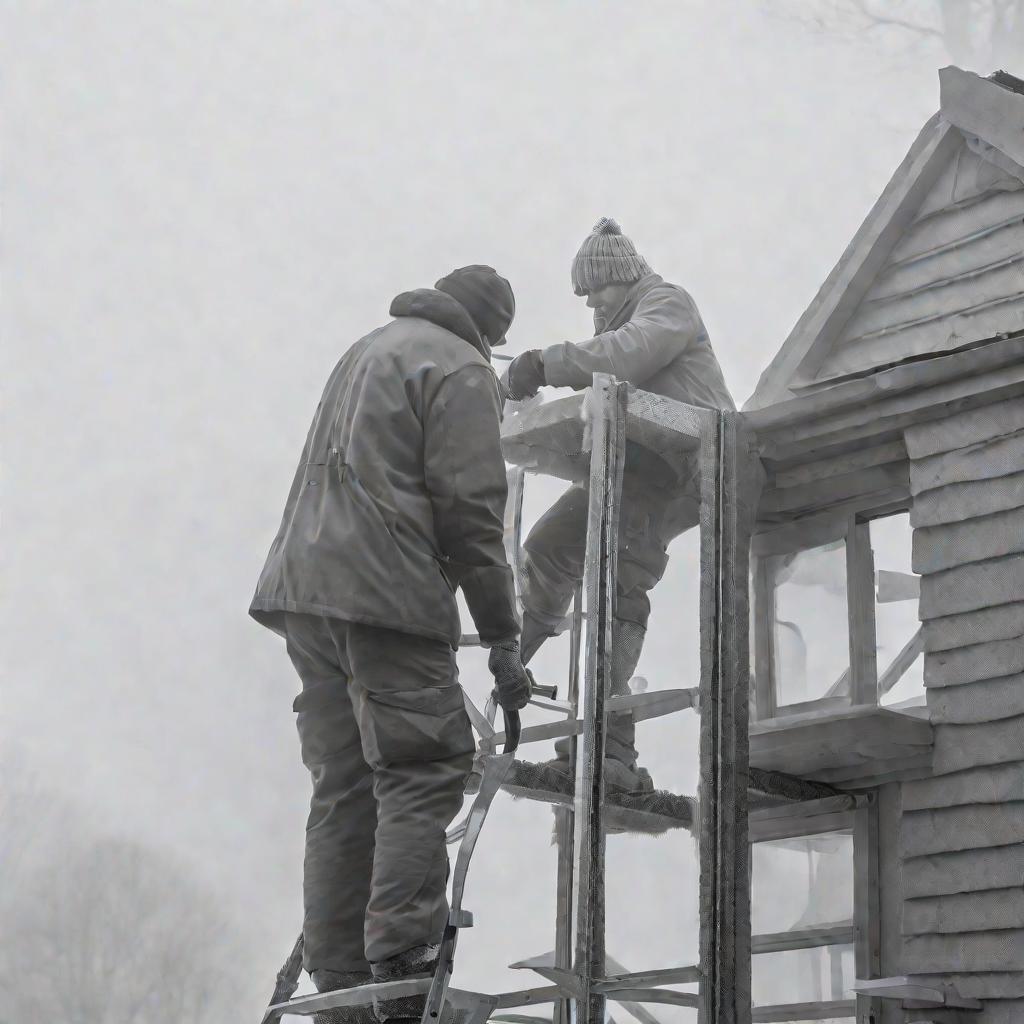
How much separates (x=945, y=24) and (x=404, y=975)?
54.9 feet

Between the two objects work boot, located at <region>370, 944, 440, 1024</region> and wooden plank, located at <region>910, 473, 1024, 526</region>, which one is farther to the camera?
wooden plank, located at <region>910, 473, 1024, 526</region>

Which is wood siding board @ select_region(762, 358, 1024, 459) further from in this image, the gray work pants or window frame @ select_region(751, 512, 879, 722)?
the gray work pants

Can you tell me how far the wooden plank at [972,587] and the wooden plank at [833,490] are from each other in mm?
517

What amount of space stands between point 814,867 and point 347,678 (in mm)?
2527

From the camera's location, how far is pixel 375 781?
332 cm

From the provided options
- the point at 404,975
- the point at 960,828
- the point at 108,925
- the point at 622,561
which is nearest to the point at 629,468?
the point at 622,561

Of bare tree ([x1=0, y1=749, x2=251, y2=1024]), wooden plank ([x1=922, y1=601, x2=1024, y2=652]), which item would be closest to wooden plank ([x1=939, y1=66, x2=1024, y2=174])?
wooden plank ([x1=922, y1=601, x2=1024, y2=652])

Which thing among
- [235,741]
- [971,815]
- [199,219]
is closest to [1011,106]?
[971,815]

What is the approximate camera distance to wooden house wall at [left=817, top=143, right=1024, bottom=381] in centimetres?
536

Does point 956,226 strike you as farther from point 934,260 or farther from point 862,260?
point 862,260

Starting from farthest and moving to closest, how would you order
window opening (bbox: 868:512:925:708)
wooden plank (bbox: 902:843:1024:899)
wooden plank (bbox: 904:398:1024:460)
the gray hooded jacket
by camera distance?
1. window opening (bbox: 868:512:925:708)
2. wooden plank (bbox: 904:398:1024:460)
3. wooden plank (bbox: 902:843:1024:899)
4. the gray hooded jacket

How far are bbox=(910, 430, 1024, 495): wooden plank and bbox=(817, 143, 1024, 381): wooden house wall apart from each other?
433 mm

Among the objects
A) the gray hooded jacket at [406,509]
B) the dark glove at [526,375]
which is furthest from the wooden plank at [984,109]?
the gray hooded jacket at [406,509]

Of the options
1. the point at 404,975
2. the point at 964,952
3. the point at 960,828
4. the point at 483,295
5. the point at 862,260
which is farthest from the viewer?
the point at 862,260
